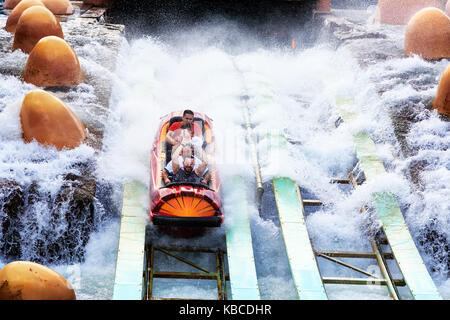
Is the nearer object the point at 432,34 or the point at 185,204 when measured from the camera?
the point at 185,204

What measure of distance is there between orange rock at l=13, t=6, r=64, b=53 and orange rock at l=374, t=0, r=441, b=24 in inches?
314

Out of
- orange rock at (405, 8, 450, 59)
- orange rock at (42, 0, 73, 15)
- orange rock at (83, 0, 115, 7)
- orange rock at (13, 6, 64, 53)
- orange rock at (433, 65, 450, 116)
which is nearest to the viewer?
orange rock at (433, 65, 450, 116)

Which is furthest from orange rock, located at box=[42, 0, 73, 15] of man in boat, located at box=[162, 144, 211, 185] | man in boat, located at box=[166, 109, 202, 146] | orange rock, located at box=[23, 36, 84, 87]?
man in boat, located at box=[162, 144, 211, 185]

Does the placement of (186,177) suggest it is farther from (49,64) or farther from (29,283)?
(49,64)

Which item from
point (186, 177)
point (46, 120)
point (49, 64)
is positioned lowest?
point (186, 177)

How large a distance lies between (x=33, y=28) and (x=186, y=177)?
5.12 metres

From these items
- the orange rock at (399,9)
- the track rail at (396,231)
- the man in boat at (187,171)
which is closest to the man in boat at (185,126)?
the man in boat at (187,171)

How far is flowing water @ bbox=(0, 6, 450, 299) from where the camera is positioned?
5.41 m

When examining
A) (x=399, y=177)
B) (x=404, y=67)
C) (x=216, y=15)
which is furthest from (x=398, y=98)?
(x=216, y=15)

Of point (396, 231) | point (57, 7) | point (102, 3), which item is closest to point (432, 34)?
point (396, 231)

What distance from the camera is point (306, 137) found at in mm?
7641

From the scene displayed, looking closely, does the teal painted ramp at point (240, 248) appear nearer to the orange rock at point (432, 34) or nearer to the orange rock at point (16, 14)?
the orange rock at point (432, 34)

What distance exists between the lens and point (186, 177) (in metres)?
5.24

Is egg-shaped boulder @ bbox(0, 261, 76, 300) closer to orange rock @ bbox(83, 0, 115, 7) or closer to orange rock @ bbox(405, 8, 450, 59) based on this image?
orange rock @ bbox(405, 8, 450, 59)
